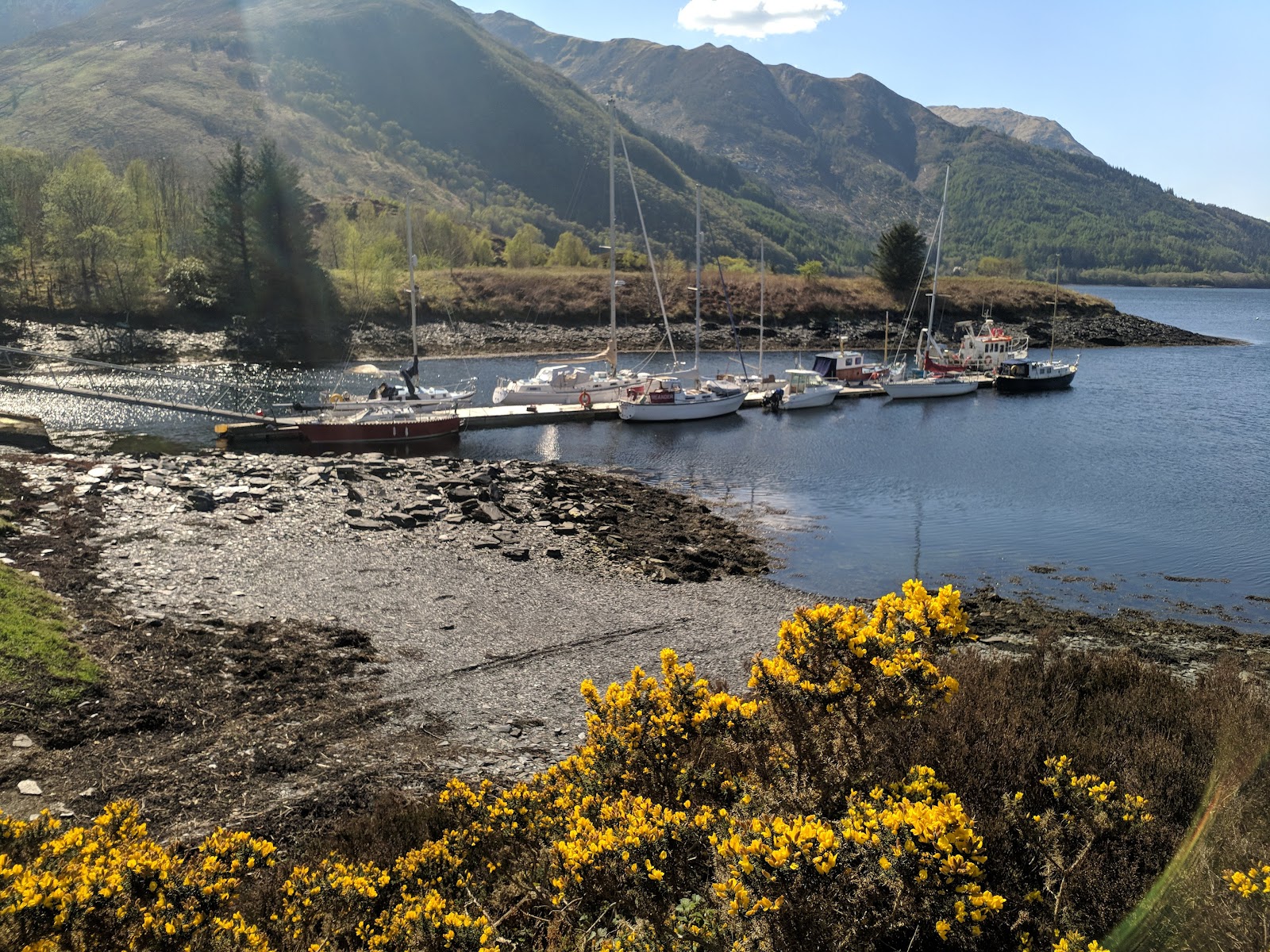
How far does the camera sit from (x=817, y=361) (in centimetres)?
6316

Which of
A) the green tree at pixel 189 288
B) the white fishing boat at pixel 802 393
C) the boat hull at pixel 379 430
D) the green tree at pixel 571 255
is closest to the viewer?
the boat hull at pixel 379 430

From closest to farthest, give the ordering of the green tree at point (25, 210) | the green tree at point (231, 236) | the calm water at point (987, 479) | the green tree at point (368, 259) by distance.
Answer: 1. the calm water at point (987, 479)
2. the green tree at point (25, 210)
3. the green tree at point (231, 236)
4. the green tree at point (368, 259)

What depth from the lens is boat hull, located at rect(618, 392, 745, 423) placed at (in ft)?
151

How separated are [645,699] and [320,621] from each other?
1000 cm

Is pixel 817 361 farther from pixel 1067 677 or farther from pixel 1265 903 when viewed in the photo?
pixel 1265 903

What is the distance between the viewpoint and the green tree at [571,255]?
111 m

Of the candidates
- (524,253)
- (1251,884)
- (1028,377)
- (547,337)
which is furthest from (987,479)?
(524,253)

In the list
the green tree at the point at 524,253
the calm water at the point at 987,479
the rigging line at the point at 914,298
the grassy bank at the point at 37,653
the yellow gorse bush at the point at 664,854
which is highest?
the green tree at the point at 524,253

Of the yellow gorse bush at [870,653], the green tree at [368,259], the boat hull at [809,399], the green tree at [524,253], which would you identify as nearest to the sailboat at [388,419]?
the boat hull at [809,399]

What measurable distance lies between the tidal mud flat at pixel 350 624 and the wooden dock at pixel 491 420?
29.1ft

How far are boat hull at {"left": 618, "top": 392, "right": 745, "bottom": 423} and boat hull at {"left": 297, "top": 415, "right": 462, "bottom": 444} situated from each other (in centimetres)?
977

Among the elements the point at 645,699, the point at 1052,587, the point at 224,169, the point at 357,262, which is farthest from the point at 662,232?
the point at 645,699

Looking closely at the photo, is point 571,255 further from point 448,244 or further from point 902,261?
point 902,261

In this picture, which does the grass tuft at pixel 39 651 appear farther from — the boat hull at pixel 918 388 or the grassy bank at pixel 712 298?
the grassy bank at pixel 712 298
